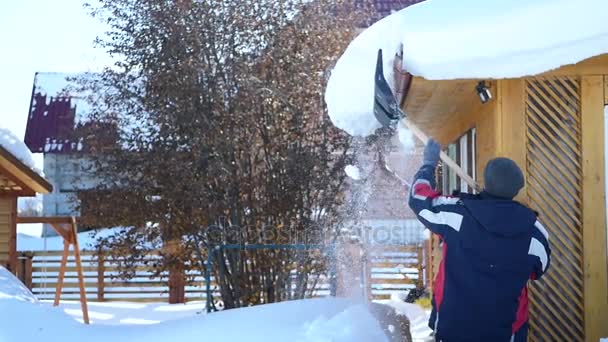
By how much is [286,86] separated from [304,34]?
0.70m

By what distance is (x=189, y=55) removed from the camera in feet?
32.0

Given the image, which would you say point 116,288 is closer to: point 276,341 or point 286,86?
point 286,86

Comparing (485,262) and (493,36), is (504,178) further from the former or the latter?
(493,36)

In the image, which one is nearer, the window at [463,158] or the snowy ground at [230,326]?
the snowy ground at [230,326]

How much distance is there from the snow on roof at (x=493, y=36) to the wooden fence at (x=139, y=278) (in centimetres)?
681

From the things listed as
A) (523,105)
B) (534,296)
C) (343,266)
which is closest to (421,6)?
(523,105)

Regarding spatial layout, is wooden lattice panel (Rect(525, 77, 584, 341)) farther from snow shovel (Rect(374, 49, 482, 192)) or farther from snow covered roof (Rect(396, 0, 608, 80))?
snow covered roof (Rect(396, 0, 608, 80))

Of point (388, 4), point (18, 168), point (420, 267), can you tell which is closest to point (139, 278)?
point (18, 168)

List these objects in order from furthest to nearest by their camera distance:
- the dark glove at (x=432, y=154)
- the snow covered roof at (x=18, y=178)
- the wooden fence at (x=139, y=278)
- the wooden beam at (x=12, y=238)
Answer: the wooden fence at (x=139, y=278), the wooden beam at (x=12, y=238), the snow covered roof at (x=18, y=178), the dark glove at (x=432, y=154)

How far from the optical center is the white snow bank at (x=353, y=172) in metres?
9.90

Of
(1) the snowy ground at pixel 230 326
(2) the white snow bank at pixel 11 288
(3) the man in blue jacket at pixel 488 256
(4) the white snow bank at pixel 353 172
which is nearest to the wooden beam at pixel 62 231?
(4) the white snow bank at pixel 353 172

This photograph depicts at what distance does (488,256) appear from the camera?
12.8 feet

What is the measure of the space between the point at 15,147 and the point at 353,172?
448 centimetres

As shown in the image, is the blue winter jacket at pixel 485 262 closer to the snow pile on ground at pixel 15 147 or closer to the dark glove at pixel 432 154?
the dark glove at pixel 432 154
